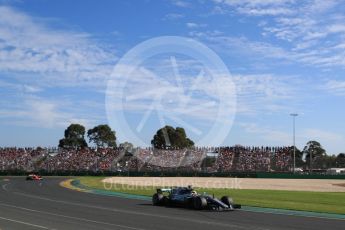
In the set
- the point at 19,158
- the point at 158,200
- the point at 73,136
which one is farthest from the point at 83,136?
the point at 158,200

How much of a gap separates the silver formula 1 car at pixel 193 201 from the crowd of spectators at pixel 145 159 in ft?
207

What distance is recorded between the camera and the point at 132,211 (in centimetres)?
2177

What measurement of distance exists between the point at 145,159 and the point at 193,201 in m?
72.1

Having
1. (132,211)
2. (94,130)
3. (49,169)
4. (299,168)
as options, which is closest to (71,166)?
(49,169)

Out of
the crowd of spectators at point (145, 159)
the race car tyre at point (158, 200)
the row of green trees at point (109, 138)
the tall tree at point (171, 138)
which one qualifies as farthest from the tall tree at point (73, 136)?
the race car tyre at point (158, 200)

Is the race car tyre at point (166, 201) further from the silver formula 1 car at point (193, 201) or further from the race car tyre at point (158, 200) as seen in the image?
the race car tyre at point (158, 200)

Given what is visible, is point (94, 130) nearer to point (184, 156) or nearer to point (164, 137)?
point (164, 137)

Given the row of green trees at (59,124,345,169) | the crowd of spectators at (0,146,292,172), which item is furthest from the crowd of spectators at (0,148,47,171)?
the row of green trees at (59,124,345,169)

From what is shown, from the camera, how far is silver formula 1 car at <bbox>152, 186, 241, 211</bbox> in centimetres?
2245

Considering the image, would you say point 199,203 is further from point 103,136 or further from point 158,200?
point 103,136

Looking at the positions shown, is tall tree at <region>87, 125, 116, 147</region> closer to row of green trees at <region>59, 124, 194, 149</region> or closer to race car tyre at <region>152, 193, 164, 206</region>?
row of green trees at <region>59, 124, 194, 149</region>

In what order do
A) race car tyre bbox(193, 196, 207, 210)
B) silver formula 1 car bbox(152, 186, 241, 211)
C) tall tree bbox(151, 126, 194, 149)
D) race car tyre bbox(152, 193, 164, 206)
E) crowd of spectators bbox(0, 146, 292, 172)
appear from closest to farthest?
silver formula 1 car bbox(152, 186, 241, 211) < race car tyre bbox(193, 196, 207, 210) < race car tyre bbox(152, 193, 164, 206) < crowd of spectators bbox(0, 146, 292, 172) < tall tree bbox(151, 126, 194, 149)

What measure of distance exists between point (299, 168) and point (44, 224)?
7936 centimetres

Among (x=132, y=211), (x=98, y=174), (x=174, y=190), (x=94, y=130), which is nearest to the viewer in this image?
(x=132, y=211)
